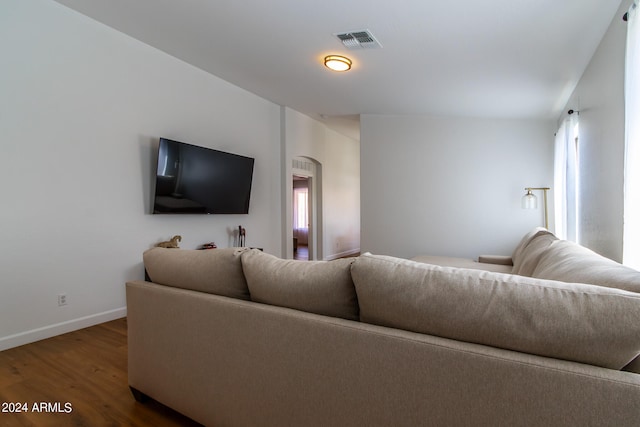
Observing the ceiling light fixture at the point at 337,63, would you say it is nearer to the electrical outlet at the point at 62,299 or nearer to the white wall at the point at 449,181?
the white wall at the point at 449,181

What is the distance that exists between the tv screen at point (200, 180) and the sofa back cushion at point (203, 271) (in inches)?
82.7

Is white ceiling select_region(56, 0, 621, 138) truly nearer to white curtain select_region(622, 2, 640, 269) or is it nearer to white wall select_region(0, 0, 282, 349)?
white wall select_region(0, 0, 282, 349)

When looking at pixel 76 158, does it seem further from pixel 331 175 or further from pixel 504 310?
pixel 331 175

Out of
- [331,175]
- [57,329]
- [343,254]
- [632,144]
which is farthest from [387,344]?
[343,254]

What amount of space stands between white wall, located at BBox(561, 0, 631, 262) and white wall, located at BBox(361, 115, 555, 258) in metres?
1.98

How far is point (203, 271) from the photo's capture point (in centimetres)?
161

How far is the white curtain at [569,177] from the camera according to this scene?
3621 millimetres

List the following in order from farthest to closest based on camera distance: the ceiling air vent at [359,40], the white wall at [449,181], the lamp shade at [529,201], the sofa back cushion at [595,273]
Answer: the white wall at [449,181]
the lamp shade at [529,201]
the ceiling air vent at [359,40]
the sofa back cushion at [595,273]

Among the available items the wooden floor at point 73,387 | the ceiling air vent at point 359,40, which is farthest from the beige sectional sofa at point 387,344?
the ceiling air vent at point 359,40

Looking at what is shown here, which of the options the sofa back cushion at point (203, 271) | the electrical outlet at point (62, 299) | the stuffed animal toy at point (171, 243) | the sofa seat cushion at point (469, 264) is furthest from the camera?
the sofa seat cushion at point (469, 264)

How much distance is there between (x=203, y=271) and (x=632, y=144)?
2.53m

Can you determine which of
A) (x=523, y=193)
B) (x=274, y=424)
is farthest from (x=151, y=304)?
(x=523, y=193)

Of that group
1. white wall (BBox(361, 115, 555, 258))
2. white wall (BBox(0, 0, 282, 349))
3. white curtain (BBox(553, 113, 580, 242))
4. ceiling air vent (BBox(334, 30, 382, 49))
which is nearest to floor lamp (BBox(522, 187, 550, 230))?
white wall (BBox(361, 115, 555, 258))

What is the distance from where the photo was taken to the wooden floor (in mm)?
1729
